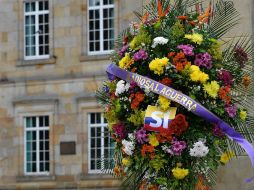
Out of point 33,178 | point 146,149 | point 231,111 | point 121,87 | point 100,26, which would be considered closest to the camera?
point 146,149

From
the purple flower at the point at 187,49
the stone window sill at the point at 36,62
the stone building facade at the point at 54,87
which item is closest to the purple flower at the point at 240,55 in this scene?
the purple flower at the point at 187,49

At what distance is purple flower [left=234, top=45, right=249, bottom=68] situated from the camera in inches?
398

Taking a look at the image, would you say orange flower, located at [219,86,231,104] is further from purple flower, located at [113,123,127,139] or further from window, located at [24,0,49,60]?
window, located at [24,0,49,60]

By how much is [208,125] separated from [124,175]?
1233 mm

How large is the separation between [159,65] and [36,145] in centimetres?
1665

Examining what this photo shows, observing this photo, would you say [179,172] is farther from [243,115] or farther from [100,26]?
[100,26]

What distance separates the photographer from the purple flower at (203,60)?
9586mm

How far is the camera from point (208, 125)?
9.55 meters

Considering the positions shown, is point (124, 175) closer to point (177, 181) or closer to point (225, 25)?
point (177, 181)

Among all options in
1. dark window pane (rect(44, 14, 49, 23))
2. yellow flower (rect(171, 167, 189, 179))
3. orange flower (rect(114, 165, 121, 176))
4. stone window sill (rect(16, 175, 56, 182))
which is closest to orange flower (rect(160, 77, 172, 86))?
yellow flower (rect(171, 167, 189, 179))

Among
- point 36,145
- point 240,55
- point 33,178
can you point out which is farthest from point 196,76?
point 36,145

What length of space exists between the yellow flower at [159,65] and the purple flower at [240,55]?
1.06m

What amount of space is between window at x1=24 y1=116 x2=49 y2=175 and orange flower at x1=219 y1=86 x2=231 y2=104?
53.7 ft

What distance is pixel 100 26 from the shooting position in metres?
25.6
